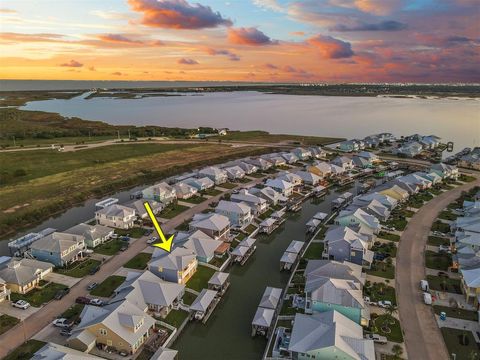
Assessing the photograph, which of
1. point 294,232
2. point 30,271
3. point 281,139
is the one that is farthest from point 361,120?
point 30,271

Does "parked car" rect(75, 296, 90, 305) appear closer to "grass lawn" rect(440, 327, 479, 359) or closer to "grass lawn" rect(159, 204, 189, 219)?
"grass lawn" rect(159, 204, 189, 219)

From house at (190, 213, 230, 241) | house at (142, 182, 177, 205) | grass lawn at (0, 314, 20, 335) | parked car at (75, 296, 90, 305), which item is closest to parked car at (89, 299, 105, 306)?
parked car at (75, 296, 90, 305)

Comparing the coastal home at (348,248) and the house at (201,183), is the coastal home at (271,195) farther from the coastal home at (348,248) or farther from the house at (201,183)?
the coastal home at (348,248)

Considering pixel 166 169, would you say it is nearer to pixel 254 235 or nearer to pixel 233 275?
pixel 254 235

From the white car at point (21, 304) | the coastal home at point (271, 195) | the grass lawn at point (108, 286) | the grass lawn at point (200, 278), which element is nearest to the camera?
the white car at point (21, 304)

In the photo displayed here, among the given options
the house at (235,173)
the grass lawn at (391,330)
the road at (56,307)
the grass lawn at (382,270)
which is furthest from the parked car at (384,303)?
the house at (235,173)

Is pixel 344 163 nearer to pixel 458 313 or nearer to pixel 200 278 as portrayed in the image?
pixel 458 313

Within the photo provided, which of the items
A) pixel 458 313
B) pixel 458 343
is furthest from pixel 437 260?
pixel 458 343
